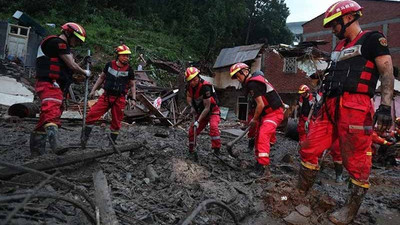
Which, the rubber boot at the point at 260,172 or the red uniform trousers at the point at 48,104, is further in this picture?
the rubber boot at the point at 260,172

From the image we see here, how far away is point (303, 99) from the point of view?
743 cm

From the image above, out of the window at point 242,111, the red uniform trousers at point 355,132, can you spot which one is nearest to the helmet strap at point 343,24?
the red uniform trousers at point 355,132

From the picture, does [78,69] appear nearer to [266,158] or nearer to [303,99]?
[266,158]

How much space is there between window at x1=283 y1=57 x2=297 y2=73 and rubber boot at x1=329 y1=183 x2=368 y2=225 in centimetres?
1452

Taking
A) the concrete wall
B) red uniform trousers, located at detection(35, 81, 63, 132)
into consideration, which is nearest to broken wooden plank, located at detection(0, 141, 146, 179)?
red uniform trousers, located at detection(35, 81, 63, 132)

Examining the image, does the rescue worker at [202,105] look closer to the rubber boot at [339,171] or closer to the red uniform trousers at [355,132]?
the rubber boot at [339,171]

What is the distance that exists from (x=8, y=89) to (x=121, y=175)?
1030 cm

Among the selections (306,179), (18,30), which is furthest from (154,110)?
(18,30)

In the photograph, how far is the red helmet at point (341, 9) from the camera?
2.71 m

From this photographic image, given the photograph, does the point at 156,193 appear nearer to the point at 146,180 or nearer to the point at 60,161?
the point at 146,180

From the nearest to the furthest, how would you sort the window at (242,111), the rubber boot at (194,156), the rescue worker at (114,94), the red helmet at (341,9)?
the red helmet at (341,9) < the rubber boot at (194,156) < the rescue worker at (114,94) < the window at (242,111)

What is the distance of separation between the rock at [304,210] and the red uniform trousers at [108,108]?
3.16m

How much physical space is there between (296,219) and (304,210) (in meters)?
0.16

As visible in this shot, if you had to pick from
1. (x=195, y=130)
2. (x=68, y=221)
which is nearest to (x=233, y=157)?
(x=195, y=130)
